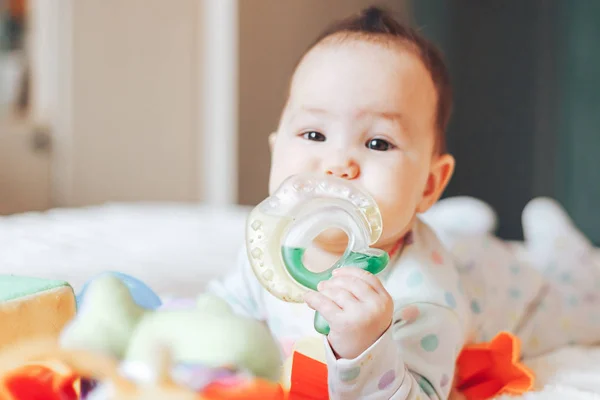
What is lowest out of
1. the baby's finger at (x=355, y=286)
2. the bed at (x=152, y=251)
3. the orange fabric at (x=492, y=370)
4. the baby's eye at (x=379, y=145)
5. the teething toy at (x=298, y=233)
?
the bed at (x=152, y=251)

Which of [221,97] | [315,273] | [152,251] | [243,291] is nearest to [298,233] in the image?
[315,273]

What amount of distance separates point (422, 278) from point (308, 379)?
0.23m

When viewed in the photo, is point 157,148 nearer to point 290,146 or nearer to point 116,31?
point 116,31

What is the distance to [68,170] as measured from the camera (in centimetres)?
285

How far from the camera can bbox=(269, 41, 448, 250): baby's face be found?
31.6 inches

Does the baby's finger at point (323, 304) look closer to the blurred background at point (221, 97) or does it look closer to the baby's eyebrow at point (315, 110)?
the baby's eyebrow at point (315, 110)

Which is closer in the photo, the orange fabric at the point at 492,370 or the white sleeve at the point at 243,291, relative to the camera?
the orange fabric at the point at 492,370

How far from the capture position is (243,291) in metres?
1.00

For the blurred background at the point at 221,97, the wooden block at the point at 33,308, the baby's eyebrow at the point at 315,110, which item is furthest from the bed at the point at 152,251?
the blurred background at the point at 221,97

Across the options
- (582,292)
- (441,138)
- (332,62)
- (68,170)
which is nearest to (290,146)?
(332,62)

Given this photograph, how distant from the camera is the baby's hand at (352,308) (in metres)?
0.61

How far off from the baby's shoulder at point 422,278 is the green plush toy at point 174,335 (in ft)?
0.74

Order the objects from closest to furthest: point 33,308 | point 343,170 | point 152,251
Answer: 1. point 33,308
2. point 343,170
3. point 152,251

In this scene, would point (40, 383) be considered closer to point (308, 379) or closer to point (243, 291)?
point (308, 379)
